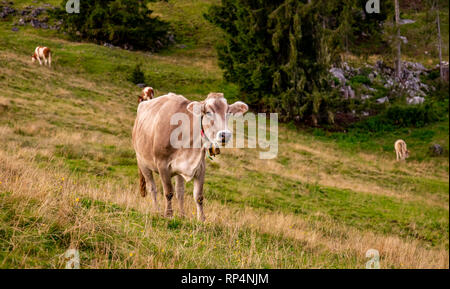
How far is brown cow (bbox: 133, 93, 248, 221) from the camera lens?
6922mm

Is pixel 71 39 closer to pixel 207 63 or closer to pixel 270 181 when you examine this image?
pixel 207 63

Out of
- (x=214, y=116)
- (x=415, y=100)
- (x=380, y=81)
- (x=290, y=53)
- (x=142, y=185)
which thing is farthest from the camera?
(x=380, y=81)

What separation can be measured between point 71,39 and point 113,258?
4977 centimetres

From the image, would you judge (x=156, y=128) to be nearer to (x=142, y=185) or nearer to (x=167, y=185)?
(x=167, y=185)

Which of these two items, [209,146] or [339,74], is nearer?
[209,146]

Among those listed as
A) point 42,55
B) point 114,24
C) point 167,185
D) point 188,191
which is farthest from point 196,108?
point 114,24

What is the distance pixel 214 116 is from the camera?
22.5ft

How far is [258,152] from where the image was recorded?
21.1 meters

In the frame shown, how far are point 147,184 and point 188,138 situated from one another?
195 centimetres

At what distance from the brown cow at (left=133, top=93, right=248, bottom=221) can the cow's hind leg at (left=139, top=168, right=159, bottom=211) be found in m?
0.08

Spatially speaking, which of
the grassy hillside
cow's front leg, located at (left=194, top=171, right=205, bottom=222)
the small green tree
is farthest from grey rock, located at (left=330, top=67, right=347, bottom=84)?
cow's front leg, located at (left=194, top=171, right=205, bottom=222)

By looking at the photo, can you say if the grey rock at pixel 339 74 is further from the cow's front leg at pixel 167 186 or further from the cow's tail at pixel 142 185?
the cow's front leg at pixel 167 186

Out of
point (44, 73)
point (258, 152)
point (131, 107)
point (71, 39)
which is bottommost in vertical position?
point (258, 152)
